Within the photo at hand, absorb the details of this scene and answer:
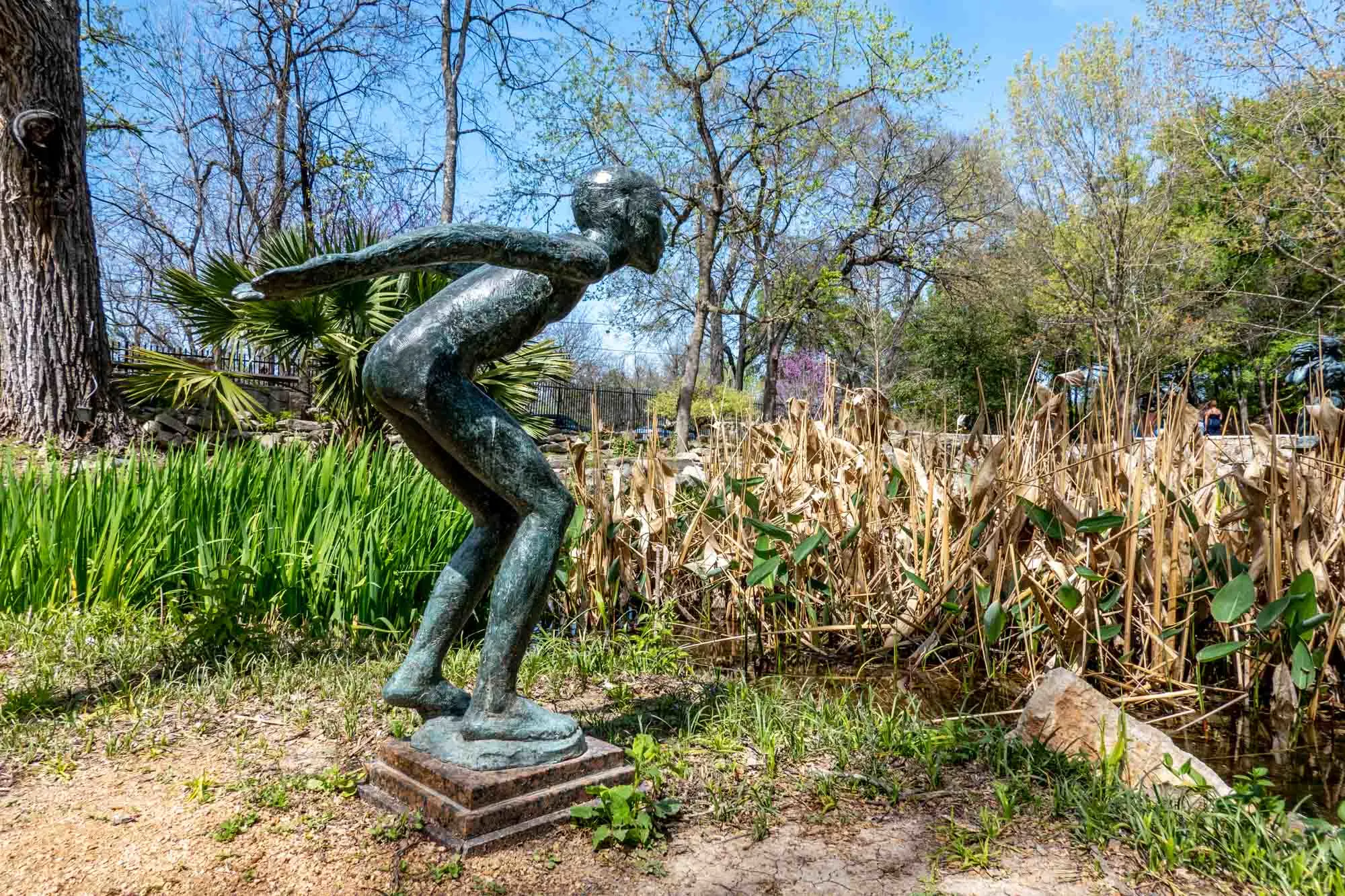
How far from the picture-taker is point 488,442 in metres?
2.03

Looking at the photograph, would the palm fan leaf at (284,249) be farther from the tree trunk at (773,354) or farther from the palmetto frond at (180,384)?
the tree trunk at (773,354)

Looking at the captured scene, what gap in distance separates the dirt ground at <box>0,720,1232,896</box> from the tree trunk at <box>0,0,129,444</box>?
17.7ft

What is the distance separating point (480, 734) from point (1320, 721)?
2919 millimetres

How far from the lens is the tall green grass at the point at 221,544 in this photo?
335 cm

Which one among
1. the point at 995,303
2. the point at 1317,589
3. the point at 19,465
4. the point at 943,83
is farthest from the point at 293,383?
the point at 995,303

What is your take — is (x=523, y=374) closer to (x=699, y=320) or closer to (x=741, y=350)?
(x=699, y=320)

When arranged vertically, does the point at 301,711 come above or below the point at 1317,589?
below

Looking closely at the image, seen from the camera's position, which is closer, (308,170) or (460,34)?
(460,34)

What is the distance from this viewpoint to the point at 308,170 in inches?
598

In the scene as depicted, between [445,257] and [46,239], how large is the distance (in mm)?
6201

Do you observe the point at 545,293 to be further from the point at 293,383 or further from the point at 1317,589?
the point at 293,383

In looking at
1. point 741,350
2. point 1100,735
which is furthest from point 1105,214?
point 1100,735

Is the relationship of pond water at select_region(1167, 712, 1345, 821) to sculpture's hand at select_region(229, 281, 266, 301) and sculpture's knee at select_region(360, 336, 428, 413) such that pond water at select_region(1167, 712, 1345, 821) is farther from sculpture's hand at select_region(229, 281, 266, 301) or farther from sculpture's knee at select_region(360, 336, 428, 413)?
sculpture's hand at select_region(229, 281, 266, 301)

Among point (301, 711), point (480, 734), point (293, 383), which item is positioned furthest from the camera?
point (293, 383)
